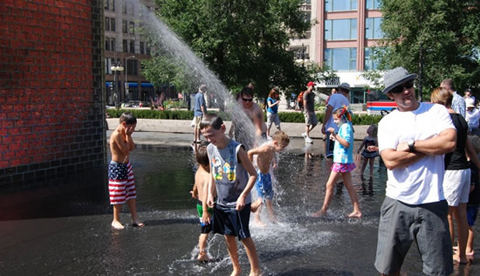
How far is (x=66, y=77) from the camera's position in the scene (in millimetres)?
10609

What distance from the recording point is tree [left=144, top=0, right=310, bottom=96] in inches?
914

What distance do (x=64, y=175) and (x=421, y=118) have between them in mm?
8599

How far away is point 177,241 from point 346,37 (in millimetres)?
53787

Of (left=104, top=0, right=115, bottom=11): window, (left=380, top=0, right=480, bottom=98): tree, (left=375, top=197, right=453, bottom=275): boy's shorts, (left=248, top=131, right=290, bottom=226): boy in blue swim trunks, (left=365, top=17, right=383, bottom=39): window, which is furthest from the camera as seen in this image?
(left=104, top=0, right=115, bottom=11): window

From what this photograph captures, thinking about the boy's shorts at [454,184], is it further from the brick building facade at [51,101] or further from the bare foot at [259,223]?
the brick building facade at [51,101]

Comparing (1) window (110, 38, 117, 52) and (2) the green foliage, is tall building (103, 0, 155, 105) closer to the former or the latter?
(1) window (110, 38, 117, 52)

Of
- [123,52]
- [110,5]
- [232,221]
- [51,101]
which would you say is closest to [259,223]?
[232,221]

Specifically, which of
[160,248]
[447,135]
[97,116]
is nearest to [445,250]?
[447,135]

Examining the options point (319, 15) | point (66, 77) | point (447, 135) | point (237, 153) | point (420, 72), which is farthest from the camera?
point (319, 15)

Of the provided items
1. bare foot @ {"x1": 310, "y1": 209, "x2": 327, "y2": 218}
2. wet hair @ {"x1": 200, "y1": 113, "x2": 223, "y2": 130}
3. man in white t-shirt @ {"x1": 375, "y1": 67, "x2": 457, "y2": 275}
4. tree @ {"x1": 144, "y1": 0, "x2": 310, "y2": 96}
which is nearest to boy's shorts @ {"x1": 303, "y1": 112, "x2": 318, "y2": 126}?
tree @ {"x1": 144, "y1": 0, "x2": 310, "y2": 96}

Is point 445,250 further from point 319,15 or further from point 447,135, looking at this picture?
point 319,15

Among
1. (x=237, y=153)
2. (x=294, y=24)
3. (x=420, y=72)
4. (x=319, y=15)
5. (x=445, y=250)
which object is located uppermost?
(x=319, y=15)

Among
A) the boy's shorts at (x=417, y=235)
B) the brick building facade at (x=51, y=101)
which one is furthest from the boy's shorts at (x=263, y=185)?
the brick building facade at (x=51, y=101)

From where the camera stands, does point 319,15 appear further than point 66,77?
→ Yes
